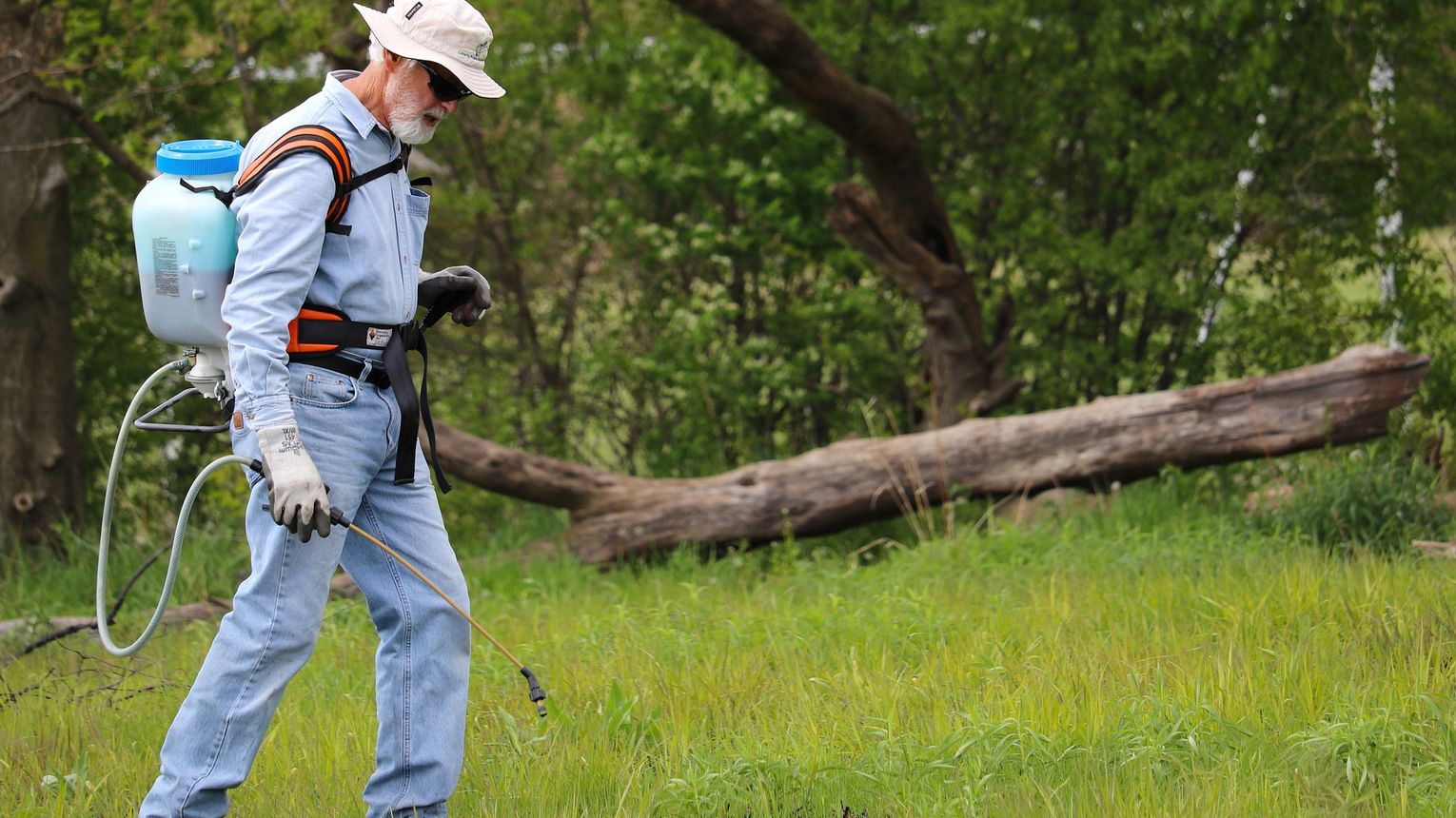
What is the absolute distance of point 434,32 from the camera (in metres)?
3.07

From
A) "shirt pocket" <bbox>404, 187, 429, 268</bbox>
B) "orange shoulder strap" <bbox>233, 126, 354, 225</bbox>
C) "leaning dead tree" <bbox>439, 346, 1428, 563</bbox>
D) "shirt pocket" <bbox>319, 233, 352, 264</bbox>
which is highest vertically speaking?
"orange shoulder strap" <bbox>233, 126, 354, 225</bbox>

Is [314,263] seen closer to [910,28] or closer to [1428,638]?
[1428,638]

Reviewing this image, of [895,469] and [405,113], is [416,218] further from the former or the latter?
[895,469]

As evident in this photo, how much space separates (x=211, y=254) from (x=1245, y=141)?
649 cm

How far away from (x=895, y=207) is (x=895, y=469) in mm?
1981

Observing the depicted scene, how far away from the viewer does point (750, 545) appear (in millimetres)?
7180

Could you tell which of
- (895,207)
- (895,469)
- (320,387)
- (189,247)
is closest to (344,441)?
(320,387)

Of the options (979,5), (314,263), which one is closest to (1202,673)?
(314,263)

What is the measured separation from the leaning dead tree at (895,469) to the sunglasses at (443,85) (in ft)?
12.7

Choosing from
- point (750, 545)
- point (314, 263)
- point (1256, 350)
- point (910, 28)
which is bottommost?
point (750, 545)

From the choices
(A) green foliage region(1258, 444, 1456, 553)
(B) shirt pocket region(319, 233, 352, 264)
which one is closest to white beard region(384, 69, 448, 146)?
(B) shirt pocket region(319, 233, 352, 264)

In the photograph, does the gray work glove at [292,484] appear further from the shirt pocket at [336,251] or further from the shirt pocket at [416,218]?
the shirt pocket at [416,218]

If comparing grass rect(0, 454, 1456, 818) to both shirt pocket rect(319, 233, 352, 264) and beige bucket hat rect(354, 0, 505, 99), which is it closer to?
shirt pocket rect(319, 233, 352, 264)

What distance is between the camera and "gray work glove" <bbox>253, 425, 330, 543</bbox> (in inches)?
113
